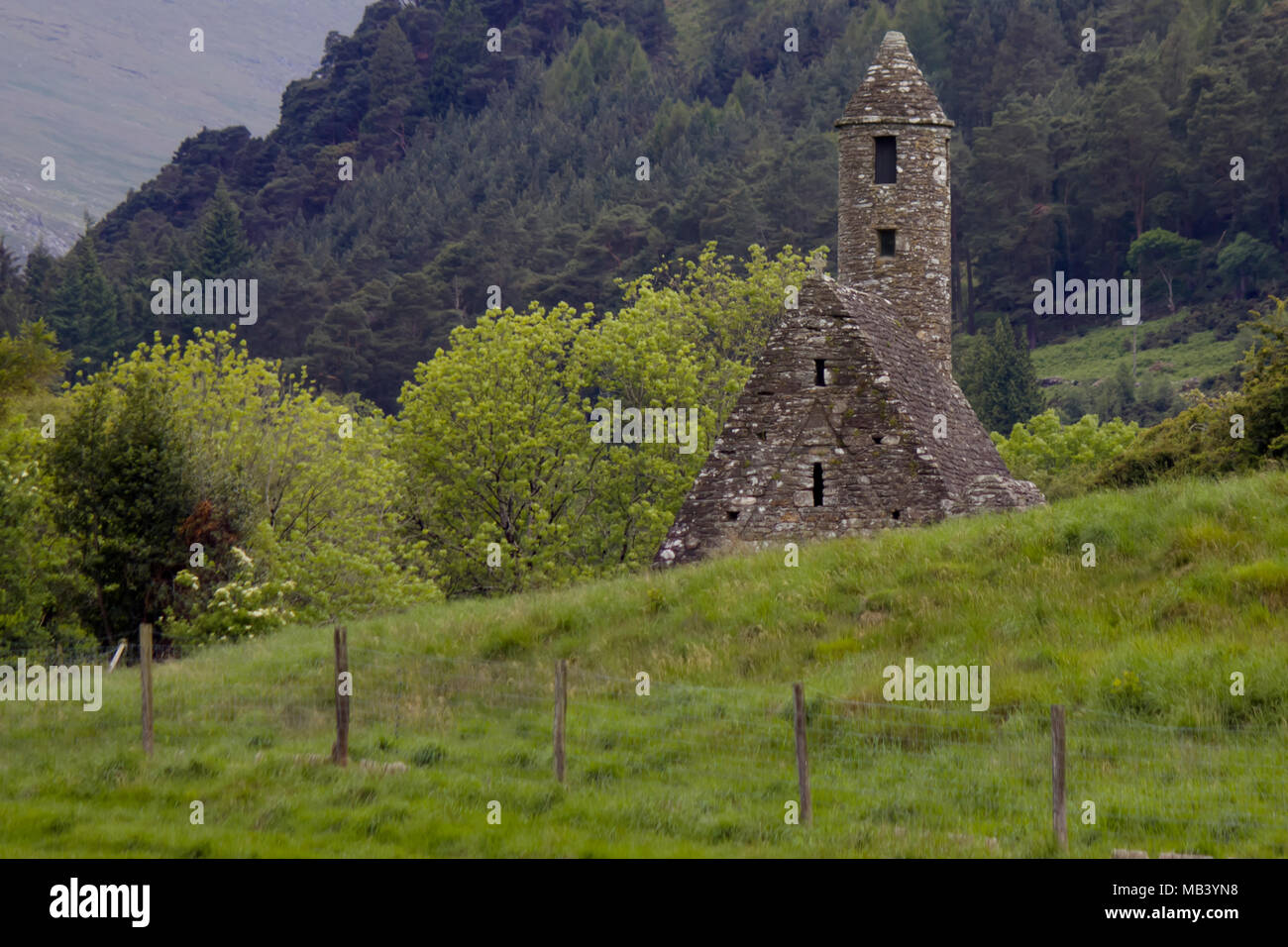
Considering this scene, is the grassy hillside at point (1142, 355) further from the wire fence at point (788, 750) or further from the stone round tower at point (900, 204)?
the wire fence at point (788, 750)

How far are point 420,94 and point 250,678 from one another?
17024cm

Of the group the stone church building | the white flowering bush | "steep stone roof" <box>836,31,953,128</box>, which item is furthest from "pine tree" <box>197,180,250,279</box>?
A: the stone church building

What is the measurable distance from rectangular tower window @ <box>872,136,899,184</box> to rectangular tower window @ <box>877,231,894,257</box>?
1088 mm

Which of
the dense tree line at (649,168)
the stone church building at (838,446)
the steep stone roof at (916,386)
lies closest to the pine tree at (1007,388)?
the dense tree line at (649,168)

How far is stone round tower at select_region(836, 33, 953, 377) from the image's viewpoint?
3070cm

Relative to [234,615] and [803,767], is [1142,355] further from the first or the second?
[803,767]

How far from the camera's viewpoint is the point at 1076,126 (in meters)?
95.9

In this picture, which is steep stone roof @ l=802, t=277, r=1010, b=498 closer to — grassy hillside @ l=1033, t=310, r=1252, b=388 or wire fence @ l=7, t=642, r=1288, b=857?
wire fence @ l=7, t=642, r=1288, b=857

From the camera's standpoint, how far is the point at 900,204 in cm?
3081

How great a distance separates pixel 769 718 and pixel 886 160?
18918 mm

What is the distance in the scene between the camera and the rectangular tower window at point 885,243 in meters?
30.8

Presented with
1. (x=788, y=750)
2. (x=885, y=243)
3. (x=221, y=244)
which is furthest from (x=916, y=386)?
(x=221, y=244)

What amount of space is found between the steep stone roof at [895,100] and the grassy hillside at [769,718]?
1263 centimetres

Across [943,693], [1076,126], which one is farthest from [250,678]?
[1076,126]
